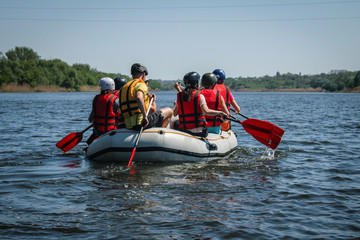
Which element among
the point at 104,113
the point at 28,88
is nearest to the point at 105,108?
the point at 104,113

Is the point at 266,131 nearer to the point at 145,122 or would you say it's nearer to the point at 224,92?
the point at 224,92

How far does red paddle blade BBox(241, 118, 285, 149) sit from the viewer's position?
388 inches

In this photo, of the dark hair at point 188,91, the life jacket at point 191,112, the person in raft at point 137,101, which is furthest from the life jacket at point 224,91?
the person in raft at point 137,101

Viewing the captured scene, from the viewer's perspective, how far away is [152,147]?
→ 26.7 feet

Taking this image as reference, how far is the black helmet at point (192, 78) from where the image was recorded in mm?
8320

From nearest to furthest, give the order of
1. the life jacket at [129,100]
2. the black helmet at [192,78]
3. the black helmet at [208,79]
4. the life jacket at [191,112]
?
1. the life jacket at [129,100]
2. the black helmet at [192,78]
3. the life jacket at [191,112]
4. the black helmet at [208,79]

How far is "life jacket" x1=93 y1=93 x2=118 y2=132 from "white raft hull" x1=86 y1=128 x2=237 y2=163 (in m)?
0.66

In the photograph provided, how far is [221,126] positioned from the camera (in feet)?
33.9

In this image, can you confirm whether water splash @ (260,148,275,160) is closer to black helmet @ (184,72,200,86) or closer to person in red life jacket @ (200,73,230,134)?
person in red life jacket @ (200,73,230,134)

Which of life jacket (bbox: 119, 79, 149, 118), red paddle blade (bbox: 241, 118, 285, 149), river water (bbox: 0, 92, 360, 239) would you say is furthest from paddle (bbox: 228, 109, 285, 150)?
life jacket (bbox: 119, 79, 149, 118)

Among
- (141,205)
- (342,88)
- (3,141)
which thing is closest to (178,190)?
(141,205)

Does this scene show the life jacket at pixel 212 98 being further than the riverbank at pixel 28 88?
No

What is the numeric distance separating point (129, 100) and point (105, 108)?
1135 millimetres

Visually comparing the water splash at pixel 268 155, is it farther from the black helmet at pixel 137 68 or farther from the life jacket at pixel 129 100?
the black helmet at pixel 137 68
